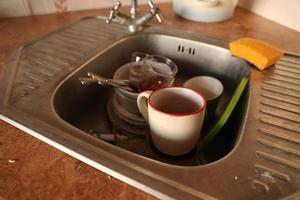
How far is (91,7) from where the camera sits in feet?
3.00

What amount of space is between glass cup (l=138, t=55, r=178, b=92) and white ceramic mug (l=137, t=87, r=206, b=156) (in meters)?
0.13

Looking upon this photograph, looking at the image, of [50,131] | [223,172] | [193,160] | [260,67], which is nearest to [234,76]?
[260,67]

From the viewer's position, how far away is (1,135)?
A: 44 centimetres

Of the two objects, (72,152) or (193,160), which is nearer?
(72,152)

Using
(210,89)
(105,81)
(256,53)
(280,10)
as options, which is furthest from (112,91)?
(280,10)

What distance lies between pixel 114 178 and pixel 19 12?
2.34 feet

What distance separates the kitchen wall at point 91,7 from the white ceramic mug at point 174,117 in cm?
54

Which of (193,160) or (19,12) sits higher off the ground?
(19,12)

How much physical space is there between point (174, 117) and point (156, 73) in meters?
0.26

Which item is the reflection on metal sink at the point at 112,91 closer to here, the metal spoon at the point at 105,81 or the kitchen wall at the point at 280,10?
the metal spoon at the point at 105,81

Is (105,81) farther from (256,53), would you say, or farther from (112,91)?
(256,53)

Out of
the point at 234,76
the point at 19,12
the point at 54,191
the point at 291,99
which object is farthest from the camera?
the point at 19,12

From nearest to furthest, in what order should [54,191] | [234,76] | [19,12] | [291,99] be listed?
[54,191] → [291,99] → [234,76] → [19,12]

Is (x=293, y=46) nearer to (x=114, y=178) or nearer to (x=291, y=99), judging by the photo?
(x=291, y=99)
